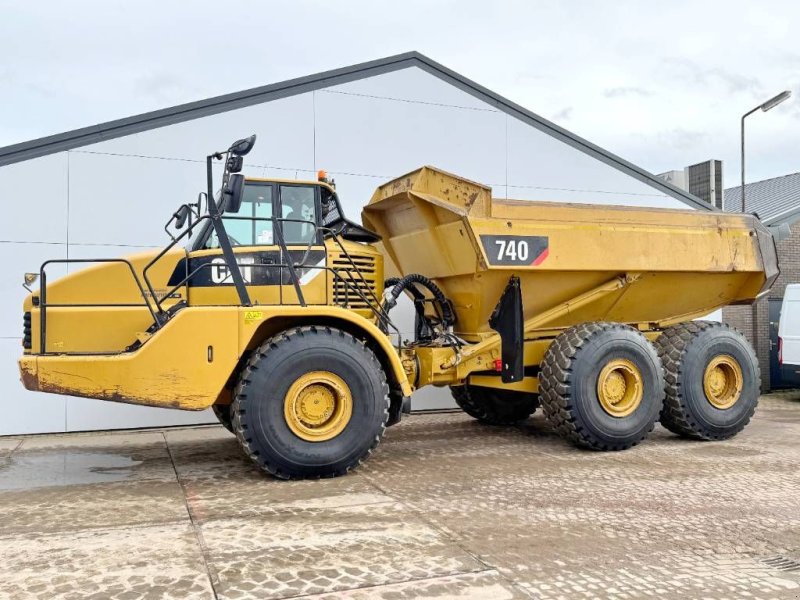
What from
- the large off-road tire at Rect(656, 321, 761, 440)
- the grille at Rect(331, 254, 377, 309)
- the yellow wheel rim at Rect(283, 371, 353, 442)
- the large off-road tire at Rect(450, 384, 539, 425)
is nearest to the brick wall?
the large off-road tire at Rect(656, 321, 761, 440)

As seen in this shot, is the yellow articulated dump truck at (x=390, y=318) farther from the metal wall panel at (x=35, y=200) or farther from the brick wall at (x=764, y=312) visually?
the brick wall at (x=764, y=312)

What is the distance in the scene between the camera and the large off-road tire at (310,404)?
605 cm

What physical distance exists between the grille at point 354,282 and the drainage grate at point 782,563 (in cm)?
404

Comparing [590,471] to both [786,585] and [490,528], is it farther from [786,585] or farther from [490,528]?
[786,585]

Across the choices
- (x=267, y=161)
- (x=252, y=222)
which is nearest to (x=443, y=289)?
(x=252, y=222)

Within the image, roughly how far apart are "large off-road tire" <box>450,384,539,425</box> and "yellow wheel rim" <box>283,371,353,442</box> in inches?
132

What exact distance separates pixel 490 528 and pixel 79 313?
4.02 meters

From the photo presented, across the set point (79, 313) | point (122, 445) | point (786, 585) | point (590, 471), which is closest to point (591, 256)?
point (590, 471)

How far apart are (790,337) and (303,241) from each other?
9881 mm

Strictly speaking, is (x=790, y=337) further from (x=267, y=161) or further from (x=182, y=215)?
(x=182, y=215)

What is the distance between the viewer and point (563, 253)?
7809 mm

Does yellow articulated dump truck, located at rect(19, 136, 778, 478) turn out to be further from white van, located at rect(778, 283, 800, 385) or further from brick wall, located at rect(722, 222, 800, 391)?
brick wall, located at rect(722, 222, 800, 391)

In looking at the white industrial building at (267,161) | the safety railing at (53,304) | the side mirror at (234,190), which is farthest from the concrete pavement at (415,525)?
the white industrial building at (267,161)

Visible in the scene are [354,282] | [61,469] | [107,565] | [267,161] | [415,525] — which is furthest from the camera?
[267,161]
